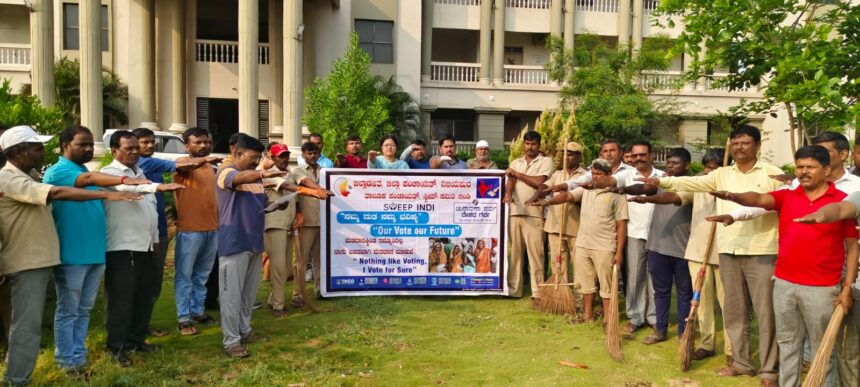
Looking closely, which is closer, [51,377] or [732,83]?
[51,377]

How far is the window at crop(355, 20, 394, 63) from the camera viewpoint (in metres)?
21.8

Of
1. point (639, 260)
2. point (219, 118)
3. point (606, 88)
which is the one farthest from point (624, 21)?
point (639, 260)

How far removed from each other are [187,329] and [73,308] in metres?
1.49

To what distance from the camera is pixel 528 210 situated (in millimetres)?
7160

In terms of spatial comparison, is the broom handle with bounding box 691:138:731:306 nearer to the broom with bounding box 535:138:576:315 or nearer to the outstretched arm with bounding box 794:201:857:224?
the outstretched arm with bounding box 794:201:857:224

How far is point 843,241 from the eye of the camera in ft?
12.8

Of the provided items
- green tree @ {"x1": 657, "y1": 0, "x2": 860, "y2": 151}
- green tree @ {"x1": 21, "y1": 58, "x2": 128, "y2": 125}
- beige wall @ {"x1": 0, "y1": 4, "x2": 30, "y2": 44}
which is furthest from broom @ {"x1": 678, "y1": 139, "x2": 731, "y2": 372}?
beige wall @ {"x1": 0, "y1": 4, "x2": 30, "y2": 44}

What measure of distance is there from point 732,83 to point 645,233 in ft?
7.61

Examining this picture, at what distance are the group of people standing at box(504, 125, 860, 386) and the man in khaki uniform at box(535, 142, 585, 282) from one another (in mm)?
15

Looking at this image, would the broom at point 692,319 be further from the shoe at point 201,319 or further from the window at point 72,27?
the window at point 72,27

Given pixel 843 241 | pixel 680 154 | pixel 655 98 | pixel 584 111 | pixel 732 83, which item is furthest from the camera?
pixel 655 98

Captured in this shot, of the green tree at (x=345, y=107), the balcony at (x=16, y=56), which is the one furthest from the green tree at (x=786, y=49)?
the balcony at (x=16, y=56)

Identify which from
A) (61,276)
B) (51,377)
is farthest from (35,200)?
(51,377)

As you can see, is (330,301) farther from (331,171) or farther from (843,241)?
(843,241)
